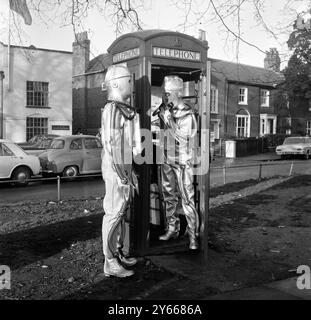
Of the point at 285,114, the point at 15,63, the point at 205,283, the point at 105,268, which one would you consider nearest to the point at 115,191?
the point at 105,268

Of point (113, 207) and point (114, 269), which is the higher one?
point (113, 207)

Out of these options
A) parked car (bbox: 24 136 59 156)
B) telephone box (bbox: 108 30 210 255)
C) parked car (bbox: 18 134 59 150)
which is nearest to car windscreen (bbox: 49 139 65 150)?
parked car (bbox: 24 136 59 156)

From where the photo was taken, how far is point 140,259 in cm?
566

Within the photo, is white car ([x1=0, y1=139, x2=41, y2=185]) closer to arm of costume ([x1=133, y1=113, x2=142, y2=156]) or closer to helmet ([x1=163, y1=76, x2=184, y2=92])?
helmet ([x1=163, y1=76, x2=184, y2=92])

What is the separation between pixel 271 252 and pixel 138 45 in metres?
3.22

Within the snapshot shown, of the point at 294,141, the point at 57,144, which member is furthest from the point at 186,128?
the point at 294,141

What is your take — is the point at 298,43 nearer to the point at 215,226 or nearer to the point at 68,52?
the point at 215,226

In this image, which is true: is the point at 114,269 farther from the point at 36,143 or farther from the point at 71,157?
the point at 36,143

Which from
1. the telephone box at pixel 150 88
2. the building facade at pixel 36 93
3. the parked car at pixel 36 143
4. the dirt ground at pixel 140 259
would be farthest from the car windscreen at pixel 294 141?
the telephone box at pixel 150 88

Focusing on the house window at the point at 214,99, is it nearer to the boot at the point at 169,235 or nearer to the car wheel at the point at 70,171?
the car wheel at the point at 70,171

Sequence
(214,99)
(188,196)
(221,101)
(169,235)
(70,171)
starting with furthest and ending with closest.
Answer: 1. (221,101)
2. (214,99)
3. (70,171)
4. (169,235)
5. (188,196)

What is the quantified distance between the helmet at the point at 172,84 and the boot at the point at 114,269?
2055 mm

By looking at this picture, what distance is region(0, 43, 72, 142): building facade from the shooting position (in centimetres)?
2780

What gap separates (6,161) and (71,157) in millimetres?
2421
